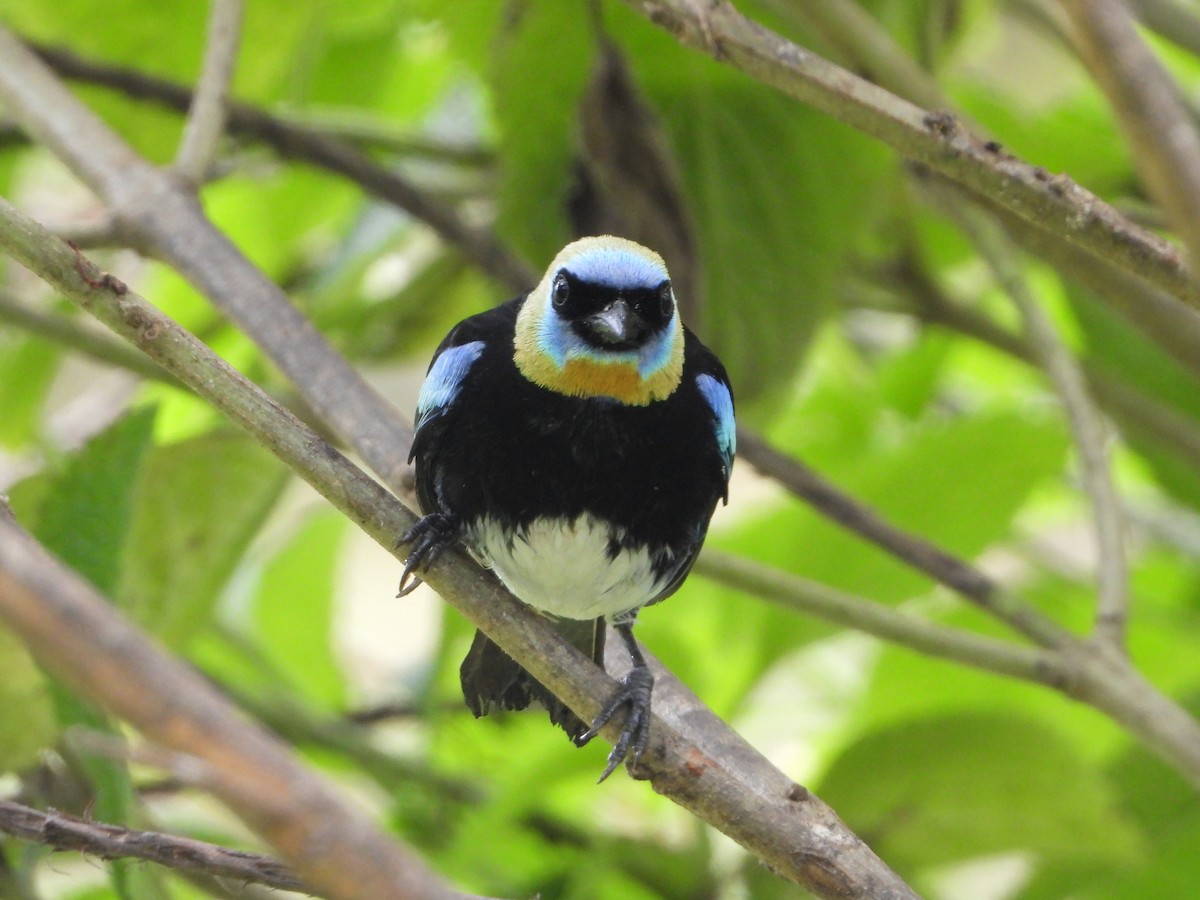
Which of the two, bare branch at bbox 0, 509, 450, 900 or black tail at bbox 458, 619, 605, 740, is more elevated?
black tail at bbox 458, 619, 605, 740

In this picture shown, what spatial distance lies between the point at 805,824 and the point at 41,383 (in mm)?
2241

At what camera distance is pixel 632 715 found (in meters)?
1.71

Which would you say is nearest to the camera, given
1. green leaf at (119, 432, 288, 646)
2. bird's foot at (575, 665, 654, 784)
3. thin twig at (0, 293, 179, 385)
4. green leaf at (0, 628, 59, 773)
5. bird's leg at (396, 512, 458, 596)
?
bird's foot at (575, 665, 654, 784)

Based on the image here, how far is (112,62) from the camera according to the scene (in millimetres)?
2957

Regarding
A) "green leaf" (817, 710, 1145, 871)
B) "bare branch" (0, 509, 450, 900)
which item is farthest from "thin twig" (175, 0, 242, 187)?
"bare branch" (0, 509, 450, 900)

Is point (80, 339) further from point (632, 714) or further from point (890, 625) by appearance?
point (890, 625)

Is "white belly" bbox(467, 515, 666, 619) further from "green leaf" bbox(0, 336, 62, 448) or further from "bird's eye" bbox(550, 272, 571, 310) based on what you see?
"green leaf" bbox(0, 336, 62, 448)

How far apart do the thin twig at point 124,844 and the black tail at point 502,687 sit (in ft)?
2.68

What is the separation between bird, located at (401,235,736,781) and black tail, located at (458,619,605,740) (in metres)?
0.03

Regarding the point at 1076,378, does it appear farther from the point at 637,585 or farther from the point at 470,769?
the point at 470,769

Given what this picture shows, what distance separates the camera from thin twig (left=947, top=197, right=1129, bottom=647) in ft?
6.89

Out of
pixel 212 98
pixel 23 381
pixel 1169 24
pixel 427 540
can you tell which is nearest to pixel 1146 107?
pixel 427 540

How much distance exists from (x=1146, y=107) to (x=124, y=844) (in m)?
1.00

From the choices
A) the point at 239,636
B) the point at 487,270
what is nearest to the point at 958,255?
the point at 487,270
